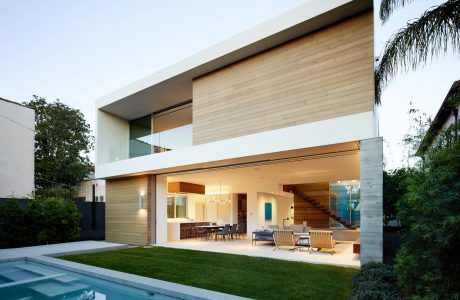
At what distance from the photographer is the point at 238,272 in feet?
24.5

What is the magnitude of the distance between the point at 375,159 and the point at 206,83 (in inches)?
235

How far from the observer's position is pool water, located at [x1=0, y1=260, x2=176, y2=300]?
6.32 metres

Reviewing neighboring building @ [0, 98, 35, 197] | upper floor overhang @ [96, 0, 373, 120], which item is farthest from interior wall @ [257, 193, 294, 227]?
neighboring building @ [0, 98, 35, 197]

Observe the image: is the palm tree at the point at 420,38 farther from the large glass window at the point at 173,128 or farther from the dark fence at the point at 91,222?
the dark fence at the point at 91,222

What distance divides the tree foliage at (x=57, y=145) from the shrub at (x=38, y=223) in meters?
10.0

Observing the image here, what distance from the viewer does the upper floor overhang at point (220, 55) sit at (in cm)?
763

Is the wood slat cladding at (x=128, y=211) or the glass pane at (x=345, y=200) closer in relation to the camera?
the wood slat cladding at (x=128, y=211)

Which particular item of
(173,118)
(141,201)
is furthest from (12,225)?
(173,118)

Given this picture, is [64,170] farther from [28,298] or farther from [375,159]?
[375,159]

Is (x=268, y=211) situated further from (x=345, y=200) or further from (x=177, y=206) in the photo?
(x=177, y=206)

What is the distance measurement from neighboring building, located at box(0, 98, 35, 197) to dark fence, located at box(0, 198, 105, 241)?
368 centimetres

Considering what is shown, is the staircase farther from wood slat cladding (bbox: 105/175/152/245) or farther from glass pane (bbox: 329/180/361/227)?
wood slat cladding (bbox: 105/175/152/245)

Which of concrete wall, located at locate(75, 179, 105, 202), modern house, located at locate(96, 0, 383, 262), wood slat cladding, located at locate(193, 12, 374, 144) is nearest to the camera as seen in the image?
modern house, located at locate(96, 0, 383, 262)

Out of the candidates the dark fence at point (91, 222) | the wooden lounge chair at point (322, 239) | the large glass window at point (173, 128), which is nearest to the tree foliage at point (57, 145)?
the dark fence at point (91, 222)
